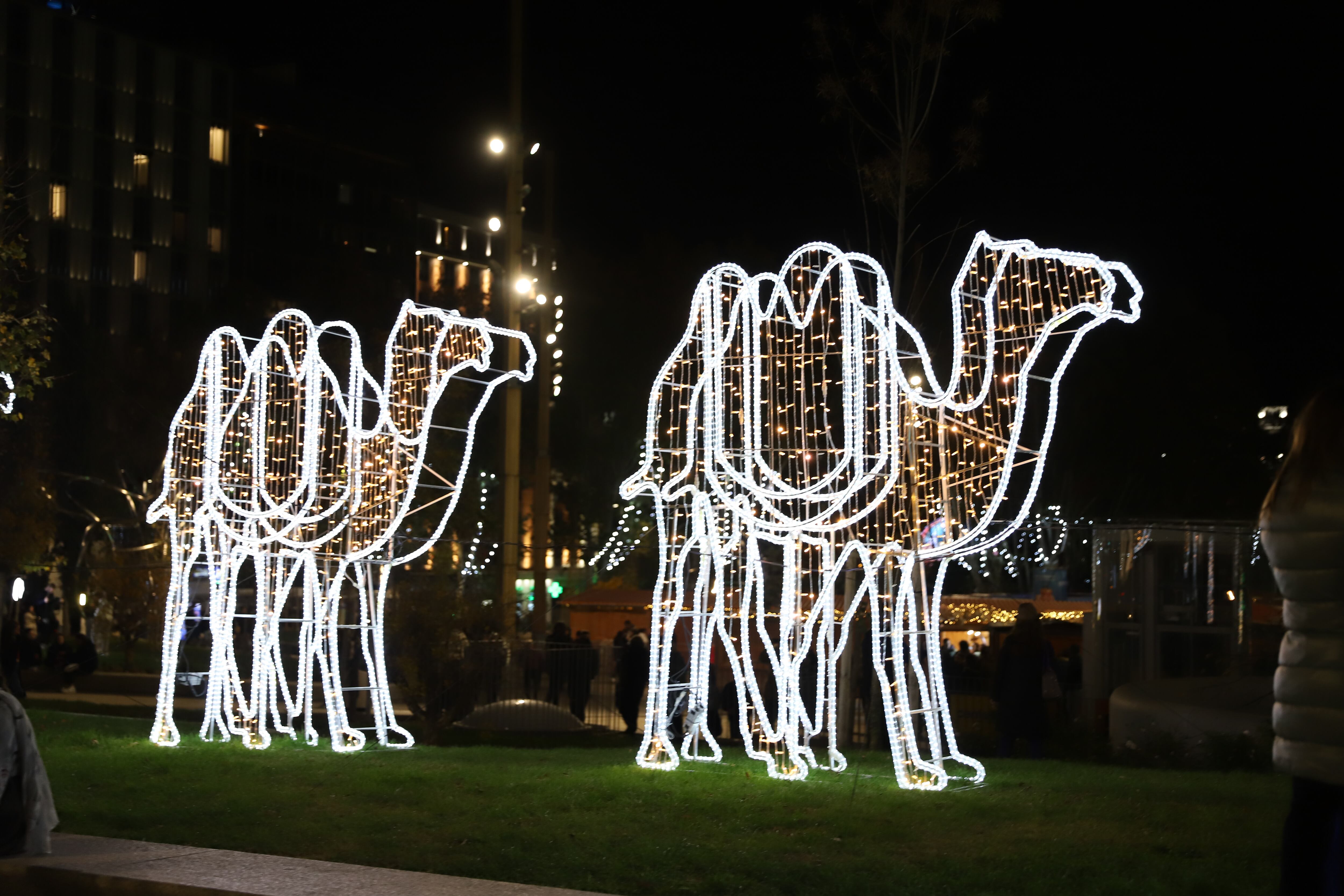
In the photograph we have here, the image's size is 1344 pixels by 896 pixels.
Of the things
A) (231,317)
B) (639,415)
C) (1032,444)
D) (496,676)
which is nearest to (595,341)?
(639,415)

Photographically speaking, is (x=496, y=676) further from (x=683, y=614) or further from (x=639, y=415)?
(x=639, y=415)

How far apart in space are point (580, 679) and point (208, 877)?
1267cm

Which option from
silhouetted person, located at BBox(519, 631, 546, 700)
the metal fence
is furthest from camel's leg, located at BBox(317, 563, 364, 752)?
silhouetted person, located at BBox(519, 631, 546, 700)

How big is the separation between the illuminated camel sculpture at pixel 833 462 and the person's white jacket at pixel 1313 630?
189 inches

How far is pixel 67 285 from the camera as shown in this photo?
2479 inches

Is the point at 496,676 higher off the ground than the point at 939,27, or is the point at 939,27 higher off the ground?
the point at 939,27

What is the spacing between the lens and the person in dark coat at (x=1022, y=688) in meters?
13.3

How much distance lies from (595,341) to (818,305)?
103ft

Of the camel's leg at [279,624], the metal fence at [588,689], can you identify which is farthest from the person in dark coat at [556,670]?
the camel's leg at [279,624]

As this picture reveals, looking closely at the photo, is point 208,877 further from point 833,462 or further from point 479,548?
point 479,548

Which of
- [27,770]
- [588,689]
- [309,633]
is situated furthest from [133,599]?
[27,770]

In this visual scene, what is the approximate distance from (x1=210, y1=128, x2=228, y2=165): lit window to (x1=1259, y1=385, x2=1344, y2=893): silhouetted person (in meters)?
69.6

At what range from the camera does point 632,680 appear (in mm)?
18844

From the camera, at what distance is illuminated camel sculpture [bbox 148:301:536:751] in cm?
1312
